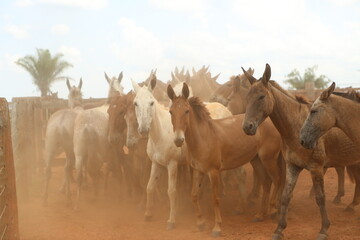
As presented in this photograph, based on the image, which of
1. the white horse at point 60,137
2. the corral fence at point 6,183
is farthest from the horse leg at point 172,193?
the corral fence at point 6,183

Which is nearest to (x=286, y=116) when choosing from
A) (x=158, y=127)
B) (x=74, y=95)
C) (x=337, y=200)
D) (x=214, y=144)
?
(x=214, y=144)

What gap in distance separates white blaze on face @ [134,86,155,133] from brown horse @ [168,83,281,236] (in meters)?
0.60

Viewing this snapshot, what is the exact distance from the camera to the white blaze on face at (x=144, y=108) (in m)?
7.24

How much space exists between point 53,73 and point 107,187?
24.6 m

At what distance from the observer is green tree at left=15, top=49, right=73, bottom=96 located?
33.1 meters

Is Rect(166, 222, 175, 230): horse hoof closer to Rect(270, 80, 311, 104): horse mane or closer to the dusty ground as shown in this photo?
the dusty ground

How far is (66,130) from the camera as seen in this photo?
970cm

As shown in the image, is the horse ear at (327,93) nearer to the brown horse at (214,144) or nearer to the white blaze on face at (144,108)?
the brown horse at (214,144)

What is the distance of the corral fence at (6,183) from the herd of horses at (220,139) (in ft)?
8.25

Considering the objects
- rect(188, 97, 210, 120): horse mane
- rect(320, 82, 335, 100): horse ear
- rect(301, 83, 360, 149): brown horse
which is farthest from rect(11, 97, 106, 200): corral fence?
rect(320, 82, 335, 100): horse ear

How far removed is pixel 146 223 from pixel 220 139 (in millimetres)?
2093

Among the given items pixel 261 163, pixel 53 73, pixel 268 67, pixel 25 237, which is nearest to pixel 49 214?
pixel 25 237

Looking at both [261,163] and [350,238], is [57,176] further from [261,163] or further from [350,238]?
[350,238]

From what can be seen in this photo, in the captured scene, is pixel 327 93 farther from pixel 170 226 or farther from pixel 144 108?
pixel 170 226
